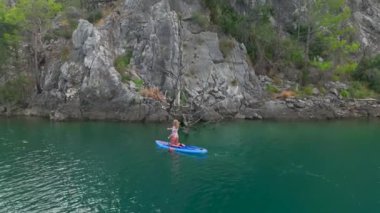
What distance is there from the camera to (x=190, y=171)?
39.8 metres

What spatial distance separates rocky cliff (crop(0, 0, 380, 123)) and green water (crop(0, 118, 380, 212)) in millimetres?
8293

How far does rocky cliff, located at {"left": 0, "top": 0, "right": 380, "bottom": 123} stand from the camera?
2771 inches

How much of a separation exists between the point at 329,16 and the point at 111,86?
5054 centimetres

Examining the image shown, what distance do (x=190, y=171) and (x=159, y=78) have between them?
122 ft

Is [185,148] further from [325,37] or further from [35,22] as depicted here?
[325,37]

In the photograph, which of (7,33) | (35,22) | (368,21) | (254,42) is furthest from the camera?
(368,21)

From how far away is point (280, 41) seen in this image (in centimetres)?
8862

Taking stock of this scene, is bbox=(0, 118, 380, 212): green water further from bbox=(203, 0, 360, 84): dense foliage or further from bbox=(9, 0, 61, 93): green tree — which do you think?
bbox=(203, 0, 360, 84): dense foliage

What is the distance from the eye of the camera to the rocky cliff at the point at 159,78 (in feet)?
231

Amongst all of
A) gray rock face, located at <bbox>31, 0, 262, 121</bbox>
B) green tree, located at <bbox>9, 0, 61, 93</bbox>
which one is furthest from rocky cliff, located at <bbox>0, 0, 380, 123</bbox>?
green tree, located at <bbox>9, 0, 61, 93</bbox>

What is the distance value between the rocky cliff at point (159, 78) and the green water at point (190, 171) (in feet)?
27.2

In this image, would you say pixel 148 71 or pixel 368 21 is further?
pixel 368 21

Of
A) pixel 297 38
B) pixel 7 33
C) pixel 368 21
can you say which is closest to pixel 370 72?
pixel 297 38

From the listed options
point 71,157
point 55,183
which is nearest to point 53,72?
point 71,157
